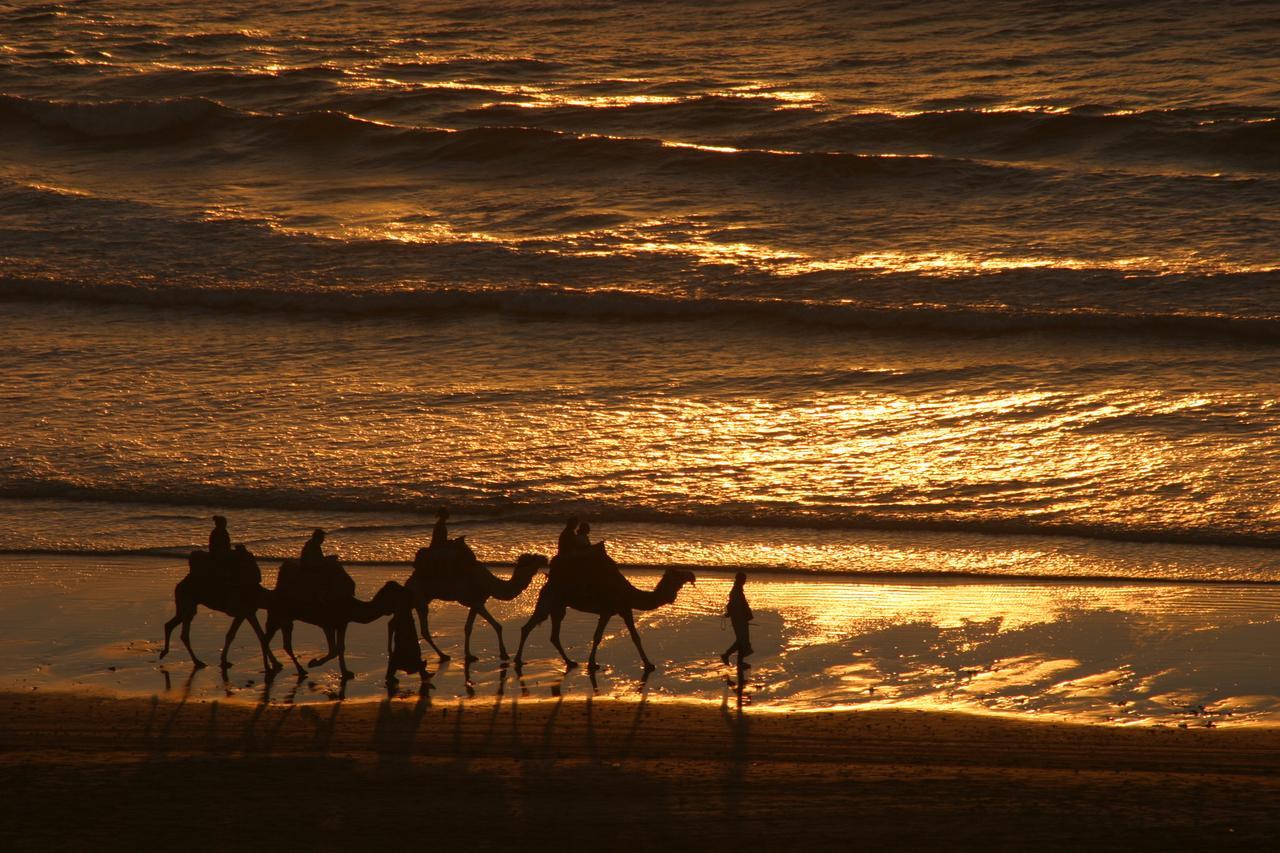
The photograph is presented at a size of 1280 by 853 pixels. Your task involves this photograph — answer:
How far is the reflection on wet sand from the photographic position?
11.0m

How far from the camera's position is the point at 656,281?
78.4ft

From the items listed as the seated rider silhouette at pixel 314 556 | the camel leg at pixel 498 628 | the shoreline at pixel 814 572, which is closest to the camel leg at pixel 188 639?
the seated rider silhouette at pixel 314 556

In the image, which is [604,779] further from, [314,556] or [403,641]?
[314,556]

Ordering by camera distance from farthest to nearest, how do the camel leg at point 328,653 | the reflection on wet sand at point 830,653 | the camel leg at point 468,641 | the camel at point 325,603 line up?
the camel leg at point 468,641 < the camel leg at point 328,653 < the camel at point 325,603 < the reflection on wet sand at point 830,653

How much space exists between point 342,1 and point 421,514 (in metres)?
25.6

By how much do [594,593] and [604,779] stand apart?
2.13m

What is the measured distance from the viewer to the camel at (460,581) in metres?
11.8

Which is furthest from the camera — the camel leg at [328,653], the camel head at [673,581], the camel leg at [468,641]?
the camel leg at [468,641]

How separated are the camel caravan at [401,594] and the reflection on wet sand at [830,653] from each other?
22cm

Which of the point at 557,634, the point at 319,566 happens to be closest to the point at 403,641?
the point at 319,566

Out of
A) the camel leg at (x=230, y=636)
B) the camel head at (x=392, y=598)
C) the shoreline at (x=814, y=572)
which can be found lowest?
the shoreline at (x=814, y=572)

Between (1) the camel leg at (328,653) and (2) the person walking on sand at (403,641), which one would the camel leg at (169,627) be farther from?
(2) the person walking on sand at (403,641)

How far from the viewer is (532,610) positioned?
12.9 metres

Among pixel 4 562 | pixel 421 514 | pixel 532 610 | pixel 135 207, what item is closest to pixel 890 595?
pixel 532 610
